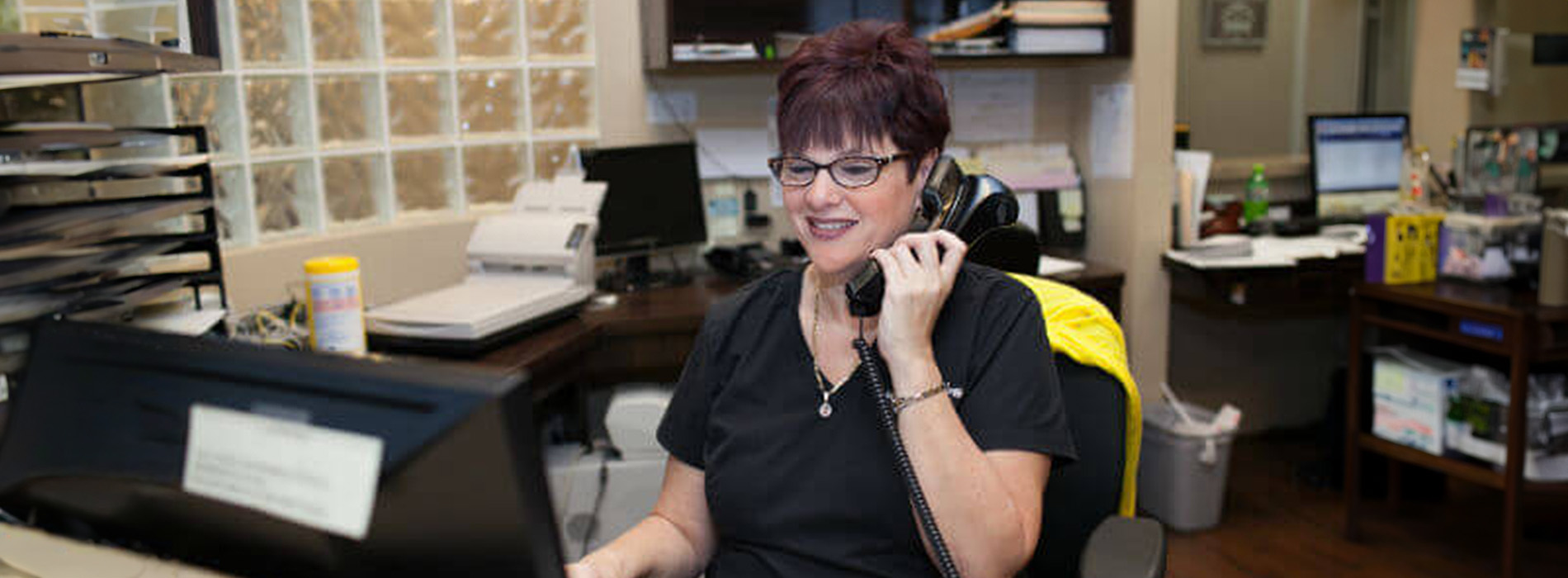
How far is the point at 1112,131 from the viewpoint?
3834mm

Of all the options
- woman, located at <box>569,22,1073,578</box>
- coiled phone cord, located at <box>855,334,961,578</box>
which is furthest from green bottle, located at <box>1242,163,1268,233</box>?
coiled phone cord, located at <box>855,334,961,578</box>

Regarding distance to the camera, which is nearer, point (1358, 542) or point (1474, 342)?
point (1474, 342)

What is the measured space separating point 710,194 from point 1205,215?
1652 mm

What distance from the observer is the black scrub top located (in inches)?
58.0

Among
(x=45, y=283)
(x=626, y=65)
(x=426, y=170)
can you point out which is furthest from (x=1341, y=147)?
(x=45, y=283)

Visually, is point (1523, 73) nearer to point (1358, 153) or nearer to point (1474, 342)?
point (1358, 153)

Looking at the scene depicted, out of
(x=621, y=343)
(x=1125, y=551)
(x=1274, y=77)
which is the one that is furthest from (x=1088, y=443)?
(x=1274, y=77)

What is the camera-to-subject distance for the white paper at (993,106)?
12.8ft

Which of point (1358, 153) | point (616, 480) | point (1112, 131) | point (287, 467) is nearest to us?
point (287, 467)

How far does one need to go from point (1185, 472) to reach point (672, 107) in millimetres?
1855

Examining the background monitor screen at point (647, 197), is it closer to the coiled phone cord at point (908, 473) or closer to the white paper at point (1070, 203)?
the white paper at point (1070, 203)

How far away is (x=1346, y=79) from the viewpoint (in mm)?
5059

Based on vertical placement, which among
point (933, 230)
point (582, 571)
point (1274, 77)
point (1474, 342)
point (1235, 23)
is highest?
point (1235, 23)

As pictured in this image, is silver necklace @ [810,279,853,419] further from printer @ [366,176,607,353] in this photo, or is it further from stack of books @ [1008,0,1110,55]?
stack of books @ [1008,0,1110,55]
